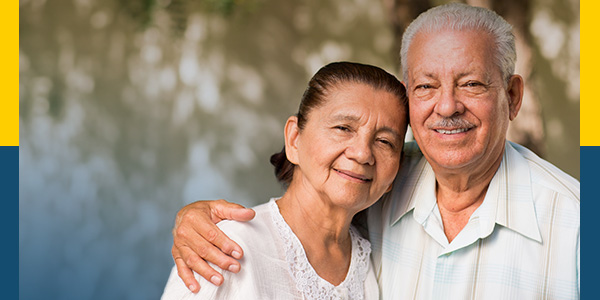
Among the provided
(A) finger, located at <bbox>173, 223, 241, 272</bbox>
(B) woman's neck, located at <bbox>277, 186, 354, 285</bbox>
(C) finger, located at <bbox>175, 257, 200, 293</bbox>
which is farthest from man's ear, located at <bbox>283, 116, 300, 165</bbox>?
(C) finger, located at <bbox>175, 257, 200, 293</bbox>

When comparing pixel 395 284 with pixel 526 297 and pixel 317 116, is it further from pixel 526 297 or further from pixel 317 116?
pixel 317 116

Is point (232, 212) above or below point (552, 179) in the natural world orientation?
below

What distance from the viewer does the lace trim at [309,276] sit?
74.0 inches

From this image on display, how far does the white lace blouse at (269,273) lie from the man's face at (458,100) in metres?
0.54

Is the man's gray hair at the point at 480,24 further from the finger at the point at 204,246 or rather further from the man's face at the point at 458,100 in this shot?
the finger at the point at 204,246

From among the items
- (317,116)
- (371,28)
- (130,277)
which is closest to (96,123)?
(130,277)

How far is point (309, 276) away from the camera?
6.22 feet

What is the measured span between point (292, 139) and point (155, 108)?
3.57 meters

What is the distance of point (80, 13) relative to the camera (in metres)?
5.23

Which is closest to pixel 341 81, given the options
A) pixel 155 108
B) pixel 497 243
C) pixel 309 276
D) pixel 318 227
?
pixel 318 227

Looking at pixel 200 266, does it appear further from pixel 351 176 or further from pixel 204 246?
pixel 351 176

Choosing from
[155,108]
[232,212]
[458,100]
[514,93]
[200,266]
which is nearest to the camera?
[200,266]

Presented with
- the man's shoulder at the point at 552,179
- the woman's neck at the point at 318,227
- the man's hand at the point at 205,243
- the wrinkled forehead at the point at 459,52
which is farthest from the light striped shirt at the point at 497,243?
the man's hand at the point at 205,243

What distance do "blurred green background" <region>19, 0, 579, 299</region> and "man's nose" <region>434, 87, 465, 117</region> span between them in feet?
10.5
